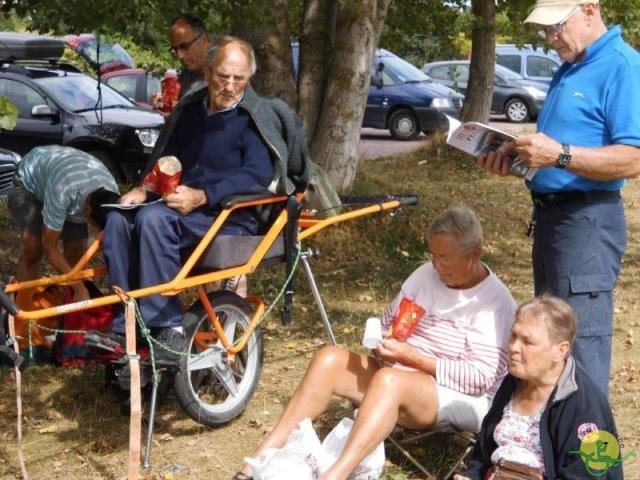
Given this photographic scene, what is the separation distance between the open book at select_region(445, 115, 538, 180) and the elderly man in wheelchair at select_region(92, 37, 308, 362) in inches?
45.0

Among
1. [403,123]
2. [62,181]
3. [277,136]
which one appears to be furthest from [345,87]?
[403,123]

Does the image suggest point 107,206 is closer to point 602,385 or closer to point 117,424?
point 117,424

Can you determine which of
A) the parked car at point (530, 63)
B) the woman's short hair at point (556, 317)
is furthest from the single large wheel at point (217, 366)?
the parked car at point (530, 63)

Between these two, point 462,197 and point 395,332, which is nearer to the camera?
point 395,332

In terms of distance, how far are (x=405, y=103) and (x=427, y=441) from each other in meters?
16.0

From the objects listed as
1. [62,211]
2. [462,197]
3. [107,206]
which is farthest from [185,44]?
[462,197]

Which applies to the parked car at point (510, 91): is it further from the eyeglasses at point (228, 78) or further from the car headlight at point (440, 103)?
the eyeglasses at point (228, 78)

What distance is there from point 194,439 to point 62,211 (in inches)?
64.7

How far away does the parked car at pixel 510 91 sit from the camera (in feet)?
79.3

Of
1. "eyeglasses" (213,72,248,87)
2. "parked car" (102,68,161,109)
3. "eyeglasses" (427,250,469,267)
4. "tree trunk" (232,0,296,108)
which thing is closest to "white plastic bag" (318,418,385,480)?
"eyeglasses" (427,250,469,267)

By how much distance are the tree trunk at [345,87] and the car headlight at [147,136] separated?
3.04 meters

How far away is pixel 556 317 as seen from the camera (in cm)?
395

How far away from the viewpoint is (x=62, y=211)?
6.26 meters

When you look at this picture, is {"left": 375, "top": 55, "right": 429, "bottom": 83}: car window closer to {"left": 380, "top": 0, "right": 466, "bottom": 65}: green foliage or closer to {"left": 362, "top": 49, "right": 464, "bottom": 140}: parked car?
{"left": 362, "top": 49, "right": 464, "bottom": 140}: parked car
